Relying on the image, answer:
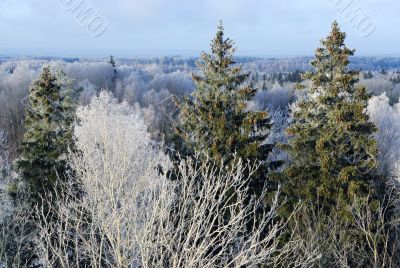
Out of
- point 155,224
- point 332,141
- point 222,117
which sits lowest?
point 332,141

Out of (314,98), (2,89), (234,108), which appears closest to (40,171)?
(234,108)

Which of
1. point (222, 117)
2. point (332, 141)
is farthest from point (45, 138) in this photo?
point (332, 141)

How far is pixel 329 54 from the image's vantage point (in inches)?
692

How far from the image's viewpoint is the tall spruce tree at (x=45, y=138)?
57.1ft

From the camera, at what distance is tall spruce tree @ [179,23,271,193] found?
1622 centimetres

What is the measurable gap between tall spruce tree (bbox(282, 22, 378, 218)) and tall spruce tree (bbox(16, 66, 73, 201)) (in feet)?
29.3

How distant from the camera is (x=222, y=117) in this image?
54.3 ft

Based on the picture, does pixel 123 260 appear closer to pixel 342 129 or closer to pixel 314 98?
pixel 342 129

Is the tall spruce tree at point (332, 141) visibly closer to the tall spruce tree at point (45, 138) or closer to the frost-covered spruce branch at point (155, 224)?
the frost-covered spruce branch at point (155, 224)

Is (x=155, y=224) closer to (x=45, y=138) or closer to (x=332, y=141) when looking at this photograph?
(x=332, y=141)

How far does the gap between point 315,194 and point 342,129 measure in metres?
2.60

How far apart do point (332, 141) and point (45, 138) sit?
36.6ft

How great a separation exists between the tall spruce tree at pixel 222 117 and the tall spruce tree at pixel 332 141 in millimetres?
1439

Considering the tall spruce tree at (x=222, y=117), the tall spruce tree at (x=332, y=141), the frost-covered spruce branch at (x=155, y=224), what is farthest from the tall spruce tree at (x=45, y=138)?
the tall spruce tree at (x=332, y=141)
